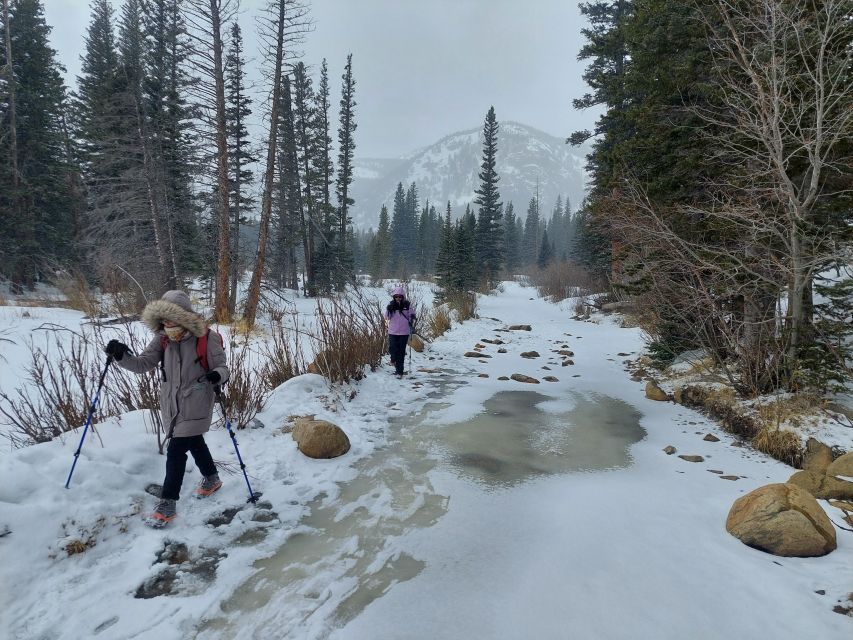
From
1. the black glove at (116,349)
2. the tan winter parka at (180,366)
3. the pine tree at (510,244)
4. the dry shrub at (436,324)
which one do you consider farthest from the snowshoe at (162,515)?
the pine tree at (510,244)

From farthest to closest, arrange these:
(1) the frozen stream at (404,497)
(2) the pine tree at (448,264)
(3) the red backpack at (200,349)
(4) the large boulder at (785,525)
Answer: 1. (2) the pine tree at (448,264)
2. (3) the red backpack at (200,349)
3. (4) the large boulder at (785,525)
4. (1) the frozen stream at (404,497)

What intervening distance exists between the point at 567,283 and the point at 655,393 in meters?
27.9

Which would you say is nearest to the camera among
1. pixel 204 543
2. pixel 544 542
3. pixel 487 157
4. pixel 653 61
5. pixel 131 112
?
pixel 204 543

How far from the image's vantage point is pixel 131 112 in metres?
16.2

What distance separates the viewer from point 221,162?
12.9 meters

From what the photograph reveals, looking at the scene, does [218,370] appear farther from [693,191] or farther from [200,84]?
[200,84]

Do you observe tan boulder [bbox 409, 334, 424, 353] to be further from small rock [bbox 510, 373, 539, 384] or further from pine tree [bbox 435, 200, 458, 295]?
pine tree [bbox 435, 200, 458, 295]

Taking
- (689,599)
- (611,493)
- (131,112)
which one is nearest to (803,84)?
(611,493)

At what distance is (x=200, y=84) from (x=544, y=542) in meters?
15.0

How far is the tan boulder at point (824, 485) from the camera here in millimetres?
4010

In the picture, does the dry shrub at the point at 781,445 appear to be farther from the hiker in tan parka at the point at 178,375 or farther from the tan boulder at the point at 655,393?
the hiker in tan parka at the point at 178,375

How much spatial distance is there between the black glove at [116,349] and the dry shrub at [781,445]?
731 centimetres

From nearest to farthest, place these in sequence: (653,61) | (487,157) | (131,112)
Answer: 1. (653,61)
2. (131,112)
3. (487,157)

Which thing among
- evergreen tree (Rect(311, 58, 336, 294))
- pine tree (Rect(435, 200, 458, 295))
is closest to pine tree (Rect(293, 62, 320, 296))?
evergreen tree (Rect(311, 58, 336, 294))
